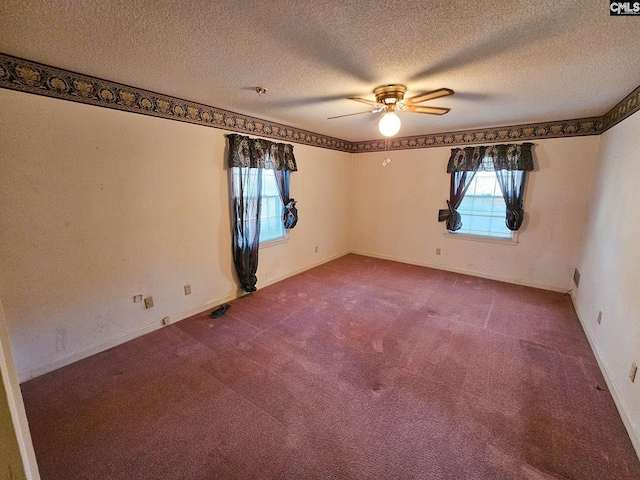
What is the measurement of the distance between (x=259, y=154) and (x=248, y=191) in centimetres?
50

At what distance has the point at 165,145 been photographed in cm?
275

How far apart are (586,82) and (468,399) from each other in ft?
8.92

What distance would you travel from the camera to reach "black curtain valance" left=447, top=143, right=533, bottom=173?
376 cm

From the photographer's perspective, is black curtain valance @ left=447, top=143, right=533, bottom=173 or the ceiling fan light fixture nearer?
the ceiling fan light fixture

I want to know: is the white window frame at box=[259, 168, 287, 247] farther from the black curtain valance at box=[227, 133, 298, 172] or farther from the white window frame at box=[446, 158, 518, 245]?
the white window frame at box=[446, 158, 518, 245]

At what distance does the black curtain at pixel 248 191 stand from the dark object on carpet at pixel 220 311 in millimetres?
397

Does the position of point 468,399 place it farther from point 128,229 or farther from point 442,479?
point 128,229

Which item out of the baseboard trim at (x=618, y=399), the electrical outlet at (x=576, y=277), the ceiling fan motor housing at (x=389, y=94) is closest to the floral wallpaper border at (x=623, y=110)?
the electrical outlet at (x=576, y=277)

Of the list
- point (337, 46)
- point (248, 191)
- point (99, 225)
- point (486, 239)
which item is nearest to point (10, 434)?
point (337, 46)

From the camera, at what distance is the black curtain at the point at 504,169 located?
3.80m

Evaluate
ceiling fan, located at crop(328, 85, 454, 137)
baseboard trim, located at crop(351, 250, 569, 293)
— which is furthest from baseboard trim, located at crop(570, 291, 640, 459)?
ceiling fan, located at crop(328, 85, 454, 137)

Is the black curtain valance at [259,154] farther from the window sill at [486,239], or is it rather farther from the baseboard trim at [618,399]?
the baseboard trim at [618,399]

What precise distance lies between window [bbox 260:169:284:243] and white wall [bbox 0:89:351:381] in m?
0.63

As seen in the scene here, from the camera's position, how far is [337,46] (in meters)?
1.72
